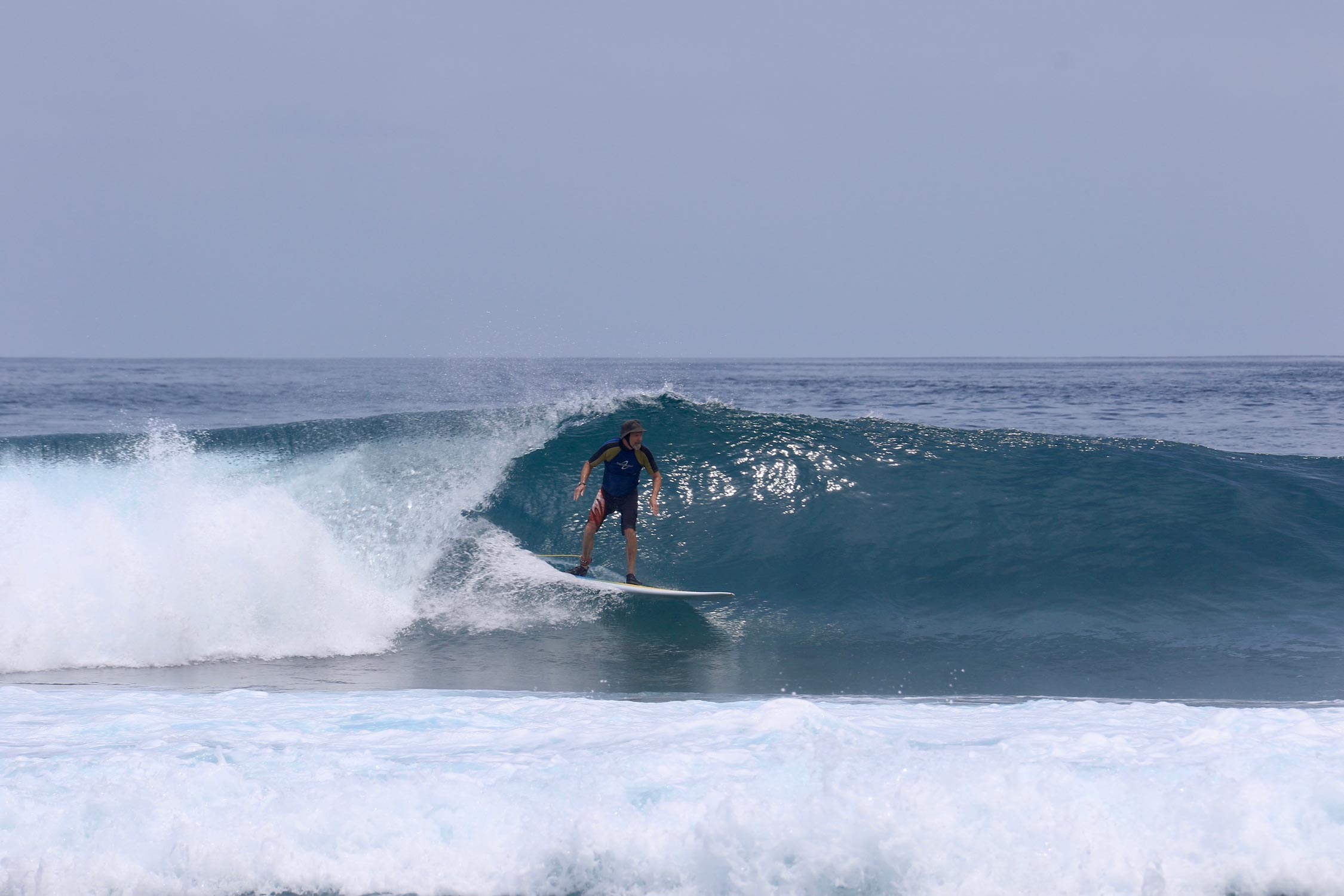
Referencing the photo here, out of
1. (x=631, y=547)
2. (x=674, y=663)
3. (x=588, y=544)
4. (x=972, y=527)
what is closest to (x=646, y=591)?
(x=631, y=547)

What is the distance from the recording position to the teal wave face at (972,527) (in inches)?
375

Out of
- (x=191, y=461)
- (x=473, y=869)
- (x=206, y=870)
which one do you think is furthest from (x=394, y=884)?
(x=191, y=461)

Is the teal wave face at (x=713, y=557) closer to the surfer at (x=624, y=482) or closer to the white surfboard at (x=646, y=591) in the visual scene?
the white surfboard at (x=646, y=591)

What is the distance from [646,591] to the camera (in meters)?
9.17

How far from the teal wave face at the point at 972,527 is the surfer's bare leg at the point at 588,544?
1.08 m

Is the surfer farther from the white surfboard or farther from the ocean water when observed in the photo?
the ocean water

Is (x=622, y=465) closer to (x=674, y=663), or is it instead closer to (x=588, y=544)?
(x=588, y=544)

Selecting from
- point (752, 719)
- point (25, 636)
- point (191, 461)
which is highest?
point (191, 461)

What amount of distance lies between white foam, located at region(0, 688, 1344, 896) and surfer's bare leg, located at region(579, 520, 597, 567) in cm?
448

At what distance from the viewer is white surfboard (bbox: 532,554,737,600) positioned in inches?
361

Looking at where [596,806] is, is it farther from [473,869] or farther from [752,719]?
[752,719]

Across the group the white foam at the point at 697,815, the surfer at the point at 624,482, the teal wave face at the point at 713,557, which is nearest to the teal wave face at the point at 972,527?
the teal wave face at the point at 713,557

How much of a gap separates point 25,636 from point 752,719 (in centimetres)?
646

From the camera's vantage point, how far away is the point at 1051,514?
11.4m
